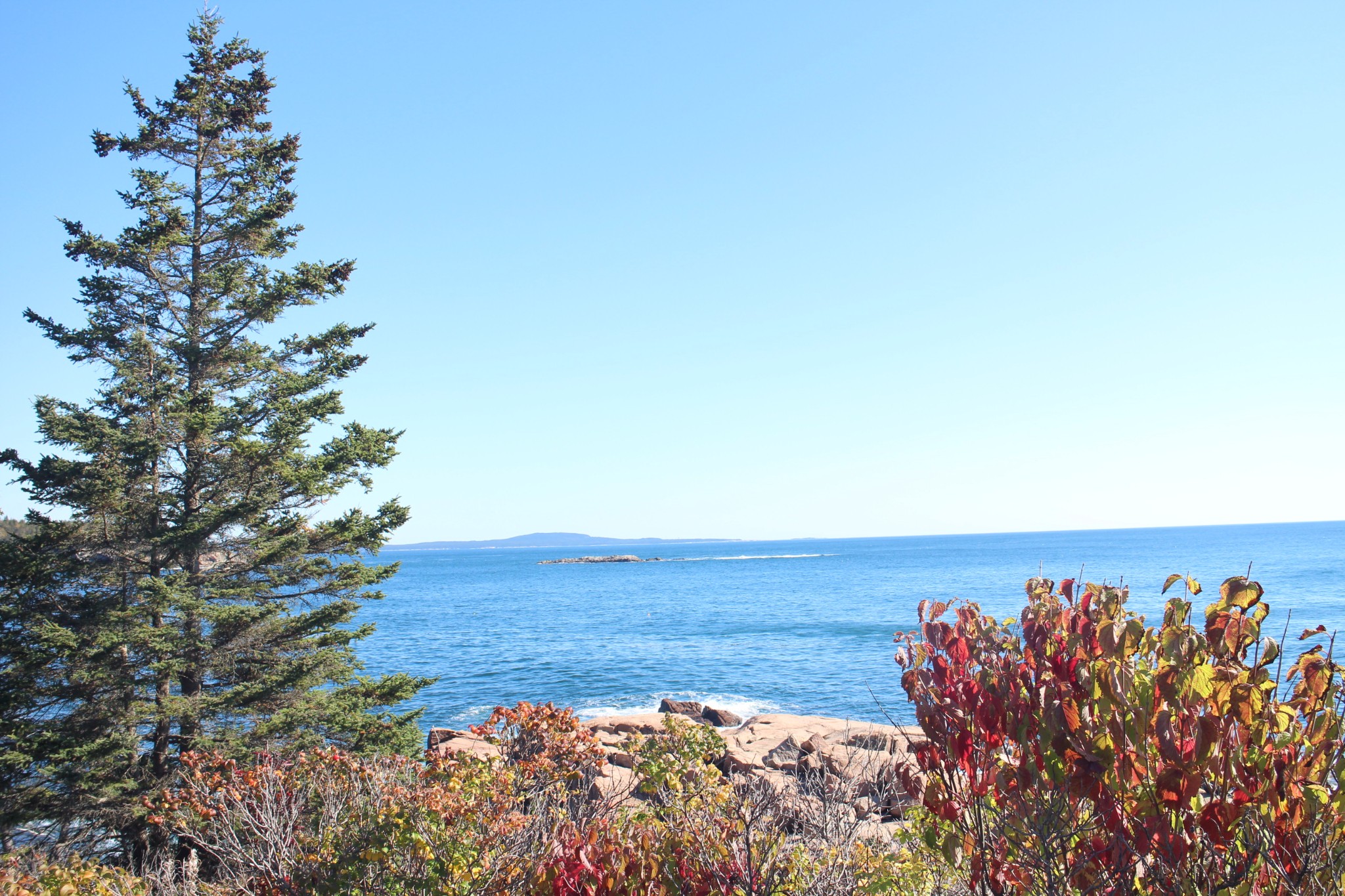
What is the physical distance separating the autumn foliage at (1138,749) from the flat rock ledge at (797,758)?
20.3 inches

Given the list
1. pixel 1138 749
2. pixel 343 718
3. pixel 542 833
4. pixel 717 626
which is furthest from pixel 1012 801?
pixel 717 626

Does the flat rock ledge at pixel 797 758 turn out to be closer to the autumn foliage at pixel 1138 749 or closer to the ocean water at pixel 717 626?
the autumn foliage at pixel 1138 749

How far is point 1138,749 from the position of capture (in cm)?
248

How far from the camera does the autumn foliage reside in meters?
2.47

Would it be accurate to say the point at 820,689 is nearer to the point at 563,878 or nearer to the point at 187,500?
the point at 187,500

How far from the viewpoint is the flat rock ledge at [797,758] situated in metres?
6.18

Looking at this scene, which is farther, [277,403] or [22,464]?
[277,403]

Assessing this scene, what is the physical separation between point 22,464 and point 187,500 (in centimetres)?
222

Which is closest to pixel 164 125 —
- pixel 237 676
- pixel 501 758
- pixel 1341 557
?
pixel 237 676

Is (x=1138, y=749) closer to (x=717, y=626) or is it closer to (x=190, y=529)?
(x=190, y=529)

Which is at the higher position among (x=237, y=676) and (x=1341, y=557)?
(x=237, y=676)

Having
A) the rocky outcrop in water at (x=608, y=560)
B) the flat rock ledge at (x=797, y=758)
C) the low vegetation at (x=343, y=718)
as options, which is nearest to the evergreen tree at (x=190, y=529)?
the low vegetation at (x=343, y=718)

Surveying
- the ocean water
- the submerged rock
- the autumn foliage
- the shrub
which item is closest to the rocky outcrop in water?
the ocean water

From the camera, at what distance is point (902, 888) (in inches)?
162
